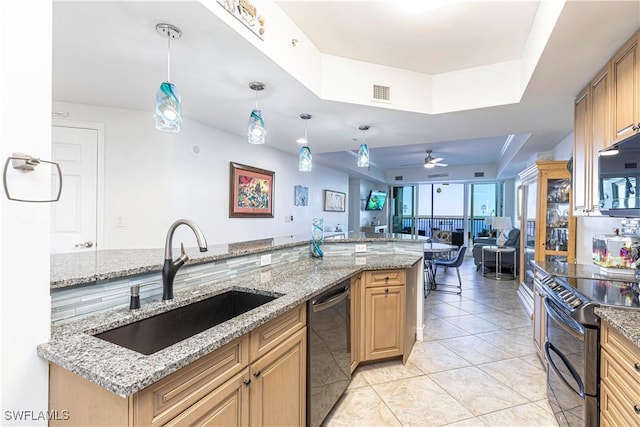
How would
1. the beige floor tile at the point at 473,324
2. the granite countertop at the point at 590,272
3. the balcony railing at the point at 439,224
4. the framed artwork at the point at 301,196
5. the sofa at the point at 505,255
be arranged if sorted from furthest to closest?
the balcony railing at the point at 439,224 < the sofa at the point at 505,255 < the framed artwork at the point at 301,196 < the beige floor tile at the point at 473,324 < the granite countertop at the point at 590,272

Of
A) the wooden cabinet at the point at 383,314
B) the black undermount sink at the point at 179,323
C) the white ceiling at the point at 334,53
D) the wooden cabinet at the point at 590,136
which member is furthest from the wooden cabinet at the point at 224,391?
the wooden cabinet at the point at 590,136

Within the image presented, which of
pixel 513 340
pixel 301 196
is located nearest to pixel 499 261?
pixel 513 340

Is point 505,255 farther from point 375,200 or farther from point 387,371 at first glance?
point 387,371

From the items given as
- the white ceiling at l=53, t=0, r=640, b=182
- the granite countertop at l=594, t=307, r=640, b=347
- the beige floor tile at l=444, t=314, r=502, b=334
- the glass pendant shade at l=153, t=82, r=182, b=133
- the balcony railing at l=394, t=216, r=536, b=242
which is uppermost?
the white ceiling at l=53, t=0, r=640, b=182

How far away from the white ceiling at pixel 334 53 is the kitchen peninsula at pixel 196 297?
127 cm

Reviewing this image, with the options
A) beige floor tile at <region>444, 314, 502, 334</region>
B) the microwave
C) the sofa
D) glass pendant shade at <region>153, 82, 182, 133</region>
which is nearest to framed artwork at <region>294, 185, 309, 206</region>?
beige floor tile at <region>444, 314, 502, 334</region>

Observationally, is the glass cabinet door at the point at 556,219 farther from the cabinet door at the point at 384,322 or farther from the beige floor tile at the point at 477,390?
the cabinet door at the point at 384,322

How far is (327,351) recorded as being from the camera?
75.5 inches

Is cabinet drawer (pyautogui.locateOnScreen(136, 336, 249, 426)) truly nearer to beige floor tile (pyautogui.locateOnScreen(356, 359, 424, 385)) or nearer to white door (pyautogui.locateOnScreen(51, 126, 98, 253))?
beige floor tile (pyautogui.locateOnScreen(356, 359, 424, 385))

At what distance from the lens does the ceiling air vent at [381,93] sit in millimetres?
2740

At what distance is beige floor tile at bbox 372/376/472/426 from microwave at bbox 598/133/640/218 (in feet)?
5.26

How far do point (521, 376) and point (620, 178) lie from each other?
5.55ft

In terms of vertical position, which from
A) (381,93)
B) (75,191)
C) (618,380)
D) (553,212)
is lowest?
(618,380)

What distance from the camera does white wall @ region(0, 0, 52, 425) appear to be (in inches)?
36.3
